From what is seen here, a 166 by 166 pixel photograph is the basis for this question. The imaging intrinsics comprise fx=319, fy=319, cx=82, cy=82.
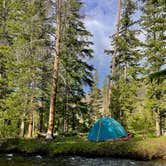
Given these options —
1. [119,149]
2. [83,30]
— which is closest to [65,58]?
[83,30]

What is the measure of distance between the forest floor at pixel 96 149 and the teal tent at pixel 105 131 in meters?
3.12

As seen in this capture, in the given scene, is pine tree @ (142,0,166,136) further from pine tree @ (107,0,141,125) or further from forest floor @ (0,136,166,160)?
forest floor @ (0,136,166,160)

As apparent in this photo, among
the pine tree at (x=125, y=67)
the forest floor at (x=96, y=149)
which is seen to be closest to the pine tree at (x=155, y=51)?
the pine tree at (x=125, y=67)

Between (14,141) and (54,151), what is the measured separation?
372 cm

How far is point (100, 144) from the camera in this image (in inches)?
795

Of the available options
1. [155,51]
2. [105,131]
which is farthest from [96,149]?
[155,51]

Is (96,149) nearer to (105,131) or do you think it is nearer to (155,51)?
(105,131)

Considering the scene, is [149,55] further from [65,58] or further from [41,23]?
[41,23]

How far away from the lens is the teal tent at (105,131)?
23359 millimetres

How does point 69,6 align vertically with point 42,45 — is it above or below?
above

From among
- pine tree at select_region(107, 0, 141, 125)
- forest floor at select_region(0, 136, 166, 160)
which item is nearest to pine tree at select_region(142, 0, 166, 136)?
pine tree at select_region(107, 0, 141, 125)

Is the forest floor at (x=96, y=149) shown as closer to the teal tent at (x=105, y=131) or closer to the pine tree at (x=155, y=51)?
the teal tent at (x=105, y=131)

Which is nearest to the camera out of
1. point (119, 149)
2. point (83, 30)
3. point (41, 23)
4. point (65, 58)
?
point (119, 149)

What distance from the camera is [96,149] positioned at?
19.5 m
